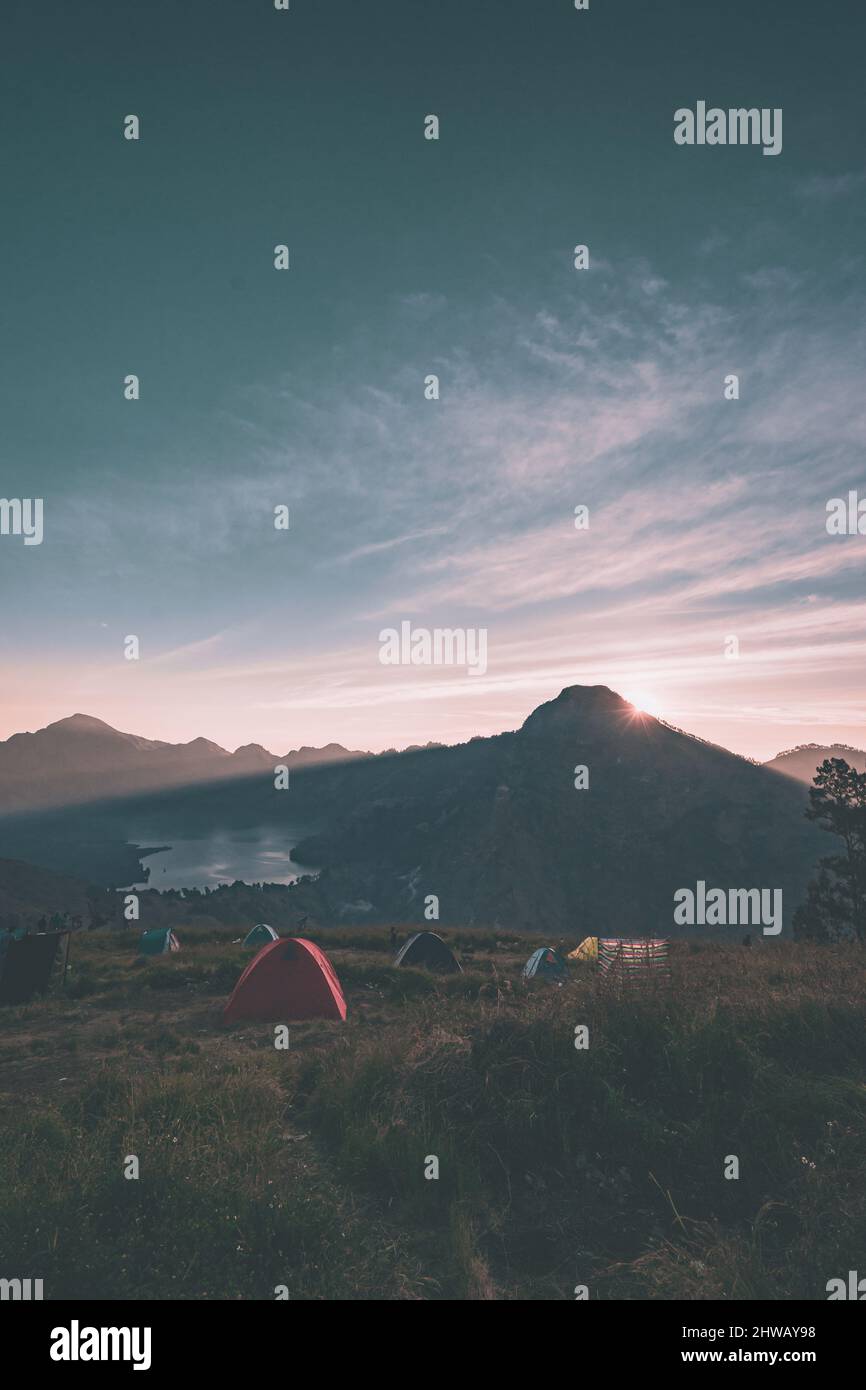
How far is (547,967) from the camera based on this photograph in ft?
61.9

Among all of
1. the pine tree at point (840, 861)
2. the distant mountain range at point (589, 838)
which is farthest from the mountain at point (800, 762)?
the pine tree at point (840, 861)

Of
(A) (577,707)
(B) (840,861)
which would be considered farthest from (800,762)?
(B) (840,861)

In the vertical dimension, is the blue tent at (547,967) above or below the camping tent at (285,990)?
below

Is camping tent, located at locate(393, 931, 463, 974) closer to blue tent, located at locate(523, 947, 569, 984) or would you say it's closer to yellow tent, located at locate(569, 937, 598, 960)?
blue tent, located at locate(523, 947, 569, 984)

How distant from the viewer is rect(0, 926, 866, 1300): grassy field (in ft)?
14.5

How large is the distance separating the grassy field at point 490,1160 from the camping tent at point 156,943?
14417 millimetres

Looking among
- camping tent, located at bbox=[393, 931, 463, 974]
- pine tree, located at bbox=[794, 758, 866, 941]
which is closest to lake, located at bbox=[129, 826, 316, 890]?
pine tree, located at bbox=[794, 758, 866, 941]

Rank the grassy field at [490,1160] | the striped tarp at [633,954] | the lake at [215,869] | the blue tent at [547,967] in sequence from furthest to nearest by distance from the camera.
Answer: the lake at [215,869]
the blue tent at [547,967]
the striped tarp at [633,954]
the grassy field at [490,1160]

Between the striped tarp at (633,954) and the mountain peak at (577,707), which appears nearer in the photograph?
the striped tarp at (633,954)

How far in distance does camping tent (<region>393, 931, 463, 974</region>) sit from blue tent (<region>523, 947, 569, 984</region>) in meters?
2.22

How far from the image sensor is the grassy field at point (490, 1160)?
4406mm

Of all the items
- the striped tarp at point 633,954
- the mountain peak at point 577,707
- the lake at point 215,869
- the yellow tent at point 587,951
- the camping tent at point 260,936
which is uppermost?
the mountain peak at point 577,707

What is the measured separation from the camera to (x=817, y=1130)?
5492mm

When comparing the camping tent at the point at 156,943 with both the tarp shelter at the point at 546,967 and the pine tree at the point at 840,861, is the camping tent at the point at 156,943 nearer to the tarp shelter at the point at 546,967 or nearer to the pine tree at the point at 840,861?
the tarp shelter at the point at 546,967
